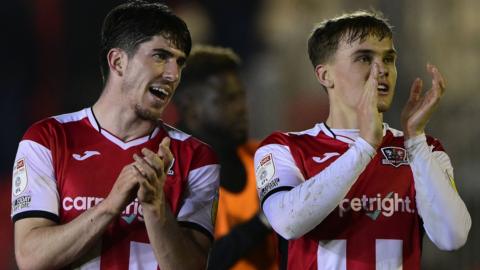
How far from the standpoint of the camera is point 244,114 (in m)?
5.45

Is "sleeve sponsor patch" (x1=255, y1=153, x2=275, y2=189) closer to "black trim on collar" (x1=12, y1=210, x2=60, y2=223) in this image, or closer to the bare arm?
the bare arm

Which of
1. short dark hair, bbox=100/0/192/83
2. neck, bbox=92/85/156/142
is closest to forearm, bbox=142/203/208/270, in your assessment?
neck, bbox=92/85/156/142

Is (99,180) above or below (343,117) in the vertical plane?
below

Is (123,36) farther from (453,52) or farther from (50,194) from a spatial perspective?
(453,52)

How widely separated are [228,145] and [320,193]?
178 centimetres

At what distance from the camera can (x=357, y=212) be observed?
3.93 m

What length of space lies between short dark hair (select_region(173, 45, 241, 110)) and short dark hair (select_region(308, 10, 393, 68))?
1.39 m

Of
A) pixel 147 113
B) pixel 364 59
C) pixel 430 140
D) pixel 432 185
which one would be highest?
pixel 364 59

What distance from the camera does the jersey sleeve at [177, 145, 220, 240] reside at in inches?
156

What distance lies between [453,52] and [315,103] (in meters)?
1.54

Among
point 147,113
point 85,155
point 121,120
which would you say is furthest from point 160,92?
point 85,155

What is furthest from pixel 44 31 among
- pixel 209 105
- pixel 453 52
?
pixel 209 105

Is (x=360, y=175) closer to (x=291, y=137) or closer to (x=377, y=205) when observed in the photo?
(x=377, y=205)

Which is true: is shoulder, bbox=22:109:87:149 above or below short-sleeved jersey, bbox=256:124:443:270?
above
